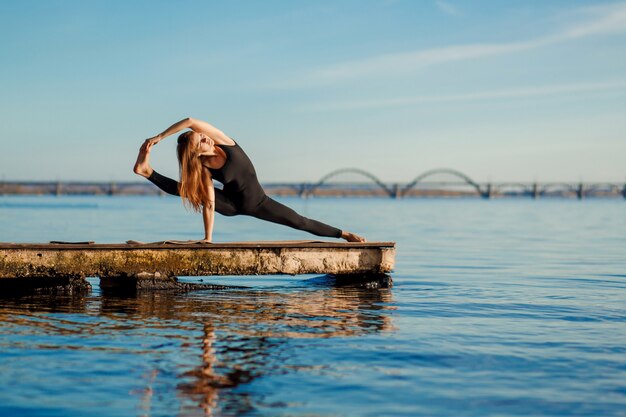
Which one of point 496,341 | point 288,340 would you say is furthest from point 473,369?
point 288,340

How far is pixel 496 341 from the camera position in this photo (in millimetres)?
8008

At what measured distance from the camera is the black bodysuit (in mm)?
10047

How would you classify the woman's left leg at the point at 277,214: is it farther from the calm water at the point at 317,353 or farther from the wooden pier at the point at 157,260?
the calm water at the point at 317,353

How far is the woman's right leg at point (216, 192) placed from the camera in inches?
400

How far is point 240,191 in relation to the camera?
10289mm

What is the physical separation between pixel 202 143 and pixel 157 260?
75.9 inches

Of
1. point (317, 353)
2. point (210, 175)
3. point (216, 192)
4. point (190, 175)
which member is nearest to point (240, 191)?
point (216, 192)

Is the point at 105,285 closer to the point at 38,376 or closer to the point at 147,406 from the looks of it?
the point at 38,376

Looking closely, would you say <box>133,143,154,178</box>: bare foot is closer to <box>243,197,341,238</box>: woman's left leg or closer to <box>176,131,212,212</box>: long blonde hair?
<box>176,131,212,212</box>: long blonde hair

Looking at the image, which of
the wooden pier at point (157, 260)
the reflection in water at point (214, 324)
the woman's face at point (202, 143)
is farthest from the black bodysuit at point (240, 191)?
the reflection in water at point (214, 324)

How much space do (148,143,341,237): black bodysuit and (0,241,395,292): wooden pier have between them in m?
0.48

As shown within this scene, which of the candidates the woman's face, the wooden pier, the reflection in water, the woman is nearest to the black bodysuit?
the woman

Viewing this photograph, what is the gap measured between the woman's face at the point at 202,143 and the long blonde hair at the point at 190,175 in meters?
0.04

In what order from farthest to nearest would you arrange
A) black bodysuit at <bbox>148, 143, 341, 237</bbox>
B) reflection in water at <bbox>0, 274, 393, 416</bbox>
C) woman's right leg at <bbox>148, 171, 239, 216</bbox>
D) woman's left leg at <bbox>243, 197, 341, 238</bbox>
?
woman's left leg at <bbox>243, 197, 341, 238</bbox>, woman's right leg at <bbox>148, 171, 239, 216</bbox>, black bodysuit at <bbox>148, 143, 341, 237</bbox>, reflection in water at <bbox>0, 274, 393, 416</bbox>
